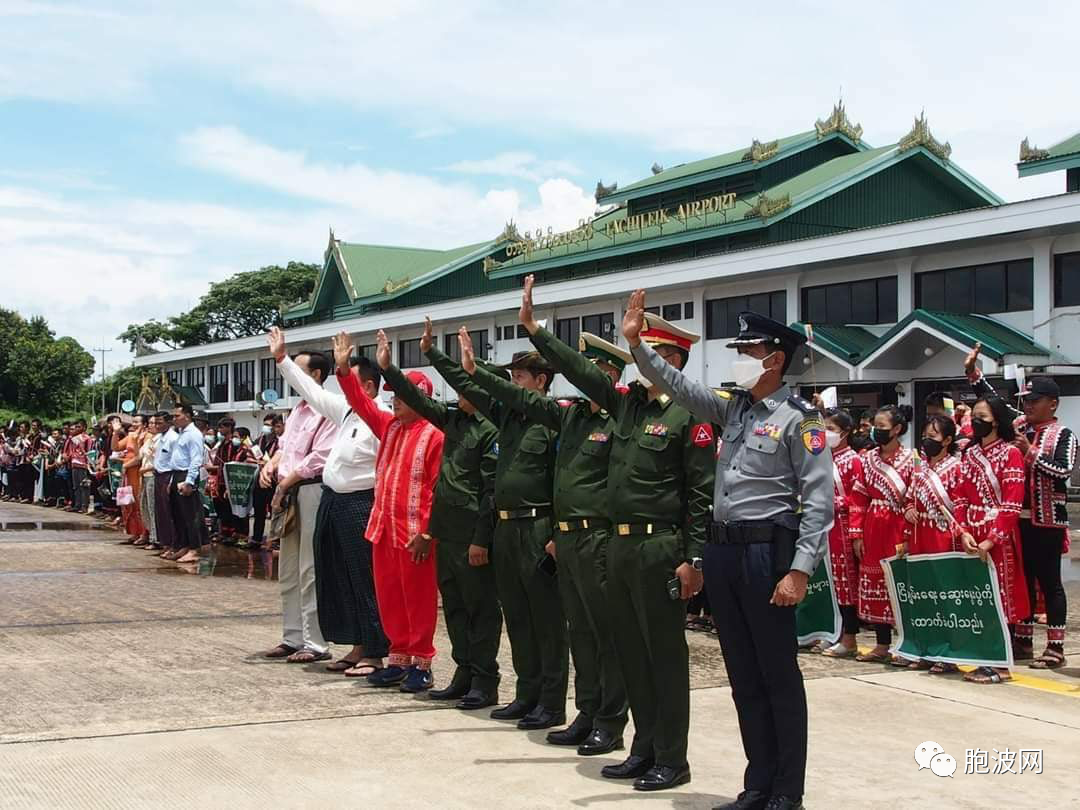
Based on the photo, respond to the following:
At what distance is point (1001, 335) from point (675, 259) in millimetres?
12525

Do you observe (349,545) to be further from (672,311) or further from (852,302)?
(672,311)

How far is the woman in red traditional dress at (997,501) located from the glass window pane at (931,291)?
2160 centimetres

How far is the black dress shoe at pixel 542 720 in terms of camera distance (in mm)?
6648

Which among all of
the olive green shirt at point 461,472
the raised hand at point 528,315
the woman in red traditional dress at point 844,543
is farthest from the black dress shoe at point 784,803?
the woman in red traditional dress at point 844,543

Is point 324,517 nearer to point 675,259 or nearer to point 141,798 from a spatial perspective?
point 141,798

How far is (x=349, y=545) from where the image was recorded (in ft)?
27.2

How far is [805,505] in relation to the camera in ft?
16.7

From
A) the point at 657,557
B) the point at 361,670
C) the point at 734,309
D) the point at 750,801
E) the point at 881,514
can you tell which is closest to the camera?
the point at 750,801

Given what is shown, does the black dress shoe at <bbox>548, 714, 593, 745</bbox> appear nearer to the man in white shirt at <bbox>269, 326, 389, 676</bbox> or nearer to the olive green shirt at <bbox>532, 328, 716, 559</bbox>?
the olive green shirt at <bbox>532, 328, 716, 559</bbox>

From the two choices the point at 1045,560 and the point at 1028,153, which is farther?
the point at 1028,153

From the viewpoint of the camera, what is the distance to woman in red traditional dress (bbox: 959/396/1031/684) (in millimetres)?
8477

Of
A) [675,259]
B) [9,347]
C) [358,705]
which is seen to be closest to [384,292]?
[675,259]

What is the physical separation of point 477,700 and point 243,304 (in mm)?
75250

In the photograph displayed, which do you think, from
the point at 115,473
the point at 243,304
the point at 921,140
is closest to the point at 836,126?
the point at 921,140
